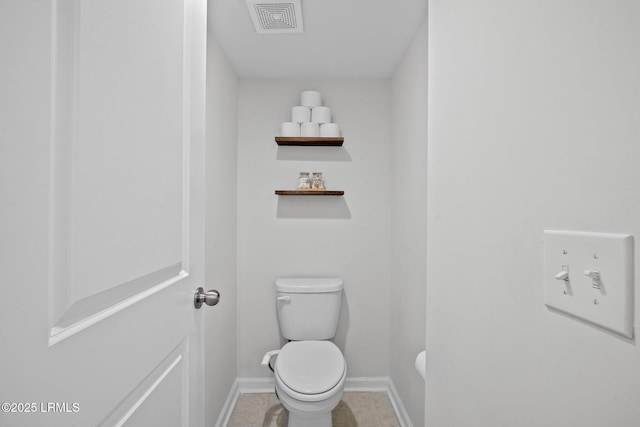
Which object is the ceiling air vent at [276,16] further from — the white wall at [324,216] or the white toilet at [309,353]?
the white toilet at [309,353]

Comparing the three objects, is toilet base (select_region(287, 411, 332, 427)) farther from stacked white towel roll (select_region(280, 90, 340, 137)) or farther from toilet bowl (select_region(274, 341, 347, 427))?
stacked white towel roll (select_region(280, 90, 340, 137))

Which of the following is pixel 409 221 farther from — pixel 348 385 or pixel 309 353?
pixel 348 385

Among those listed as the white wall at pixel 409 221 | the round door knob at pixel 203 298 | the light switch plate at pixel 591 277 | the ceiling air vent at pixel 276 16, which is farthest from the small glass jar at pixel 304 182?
the light switch plate at pixel 591 277

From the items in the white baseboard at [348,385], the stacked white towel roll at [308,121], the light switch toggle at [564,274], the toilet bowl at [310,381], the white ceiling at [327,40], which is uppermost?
the white ceiling at [327,40]

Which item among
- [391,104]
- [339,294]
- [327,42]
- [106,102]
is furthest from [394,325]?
[106,102]

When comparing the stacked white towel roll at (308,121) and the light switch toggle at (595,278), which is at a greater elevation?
the stacked white towel roll at (308,121)

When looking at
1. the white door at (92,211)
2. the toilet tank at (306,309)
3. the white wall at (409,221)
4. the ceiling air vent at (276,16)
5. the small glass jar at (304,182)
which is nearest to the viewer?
the white door at (92,211)

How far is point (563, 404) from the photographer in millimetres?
454

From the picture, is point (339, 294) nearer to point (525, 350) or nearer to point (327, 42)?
point (327, 42)

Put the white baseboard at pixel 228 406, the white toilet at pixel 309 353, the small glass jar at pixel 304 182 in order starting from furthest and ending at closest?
the small glass jar at pixel 304 182, the white baseboard at pixel 228 406, the white toilet at pixel 309 353

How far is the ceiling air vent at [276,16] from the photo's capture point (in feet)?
4.91

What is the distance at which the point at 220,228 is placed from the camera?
1969mm

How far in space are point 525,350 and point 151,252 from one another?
2.22 feet

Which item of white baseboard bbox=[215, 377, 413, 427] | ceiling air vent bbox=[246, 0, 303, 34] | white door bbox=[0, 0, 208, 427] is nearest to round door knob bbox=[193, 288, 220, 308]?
white door bbox=[0, 0, 208, 427]
